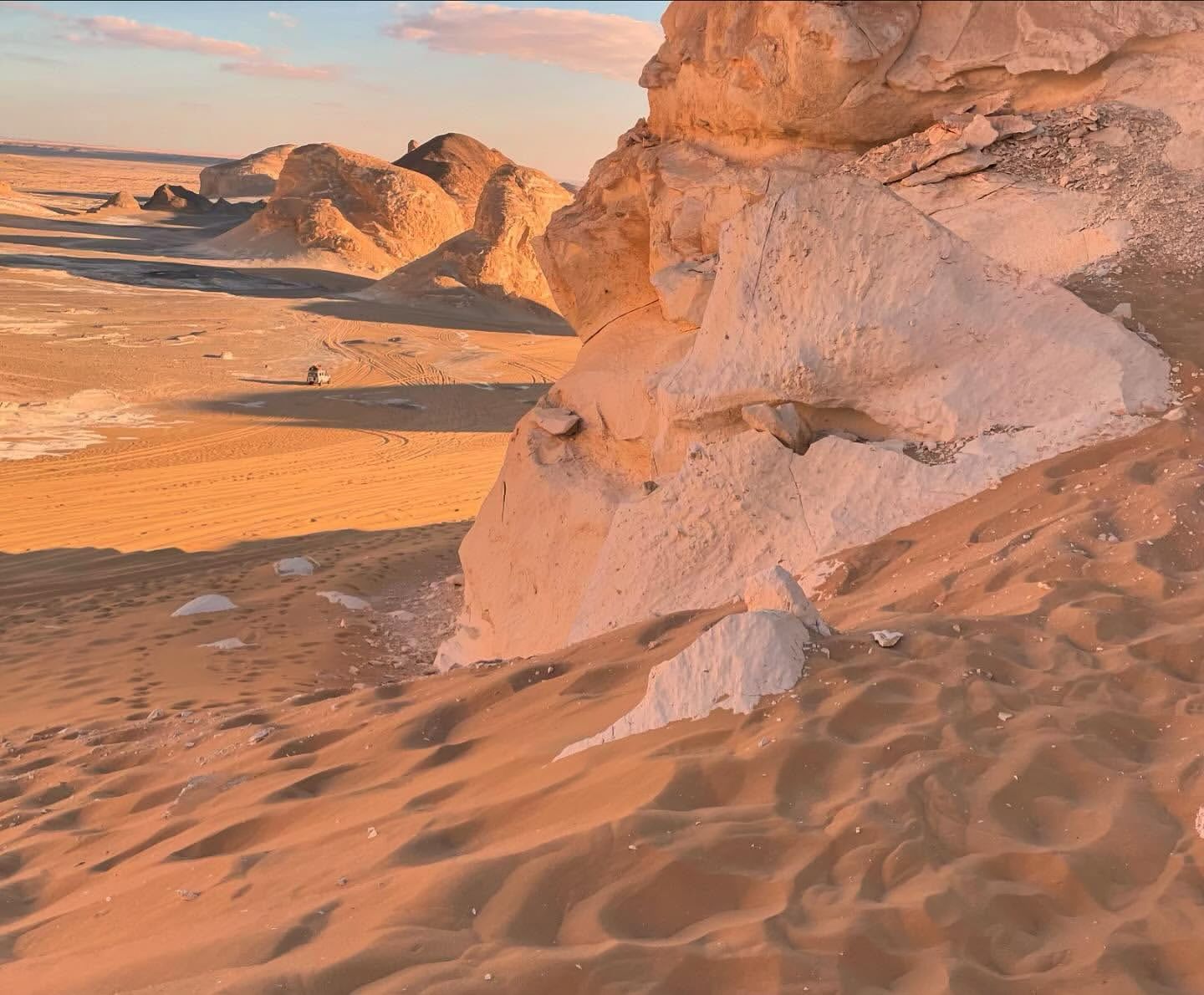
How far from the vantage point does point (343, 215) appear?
2967 centimetres

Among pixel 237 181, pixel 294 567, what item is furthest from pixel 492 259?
pixel 237 181

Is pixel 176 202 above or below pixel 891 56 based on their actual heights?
above

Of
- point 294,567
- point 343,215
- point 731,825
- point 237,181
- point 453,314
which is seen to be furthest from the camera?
point 237,181

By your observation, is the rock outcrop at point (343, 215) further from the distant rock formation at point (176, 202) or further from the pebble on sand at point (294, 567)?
the pebble on sand at point (294, 567)

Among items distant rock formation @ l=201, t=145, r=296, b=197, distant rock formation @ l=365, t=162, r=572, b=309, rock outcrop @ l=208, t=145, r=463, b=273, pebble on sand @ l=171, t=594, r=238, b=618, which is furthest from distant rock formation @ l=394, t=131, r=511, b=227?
pebble on sand @ l=171, t=594, r=238, b=618

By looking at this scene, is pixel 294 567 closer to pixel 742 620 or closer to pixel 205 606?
pixel 205 606

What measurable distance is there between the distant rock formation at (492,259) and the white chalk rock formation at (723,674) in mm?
22758

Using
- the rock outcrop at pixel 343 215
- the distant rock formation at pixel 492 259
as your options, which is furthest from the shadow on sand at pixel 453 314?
the rock outcrop at pixel 343 215

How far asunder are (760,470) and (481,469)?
8313 mm

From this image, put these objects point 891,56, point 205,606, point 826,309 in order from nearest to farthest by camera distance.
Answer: point 826,309
point 891,56
point 205,606

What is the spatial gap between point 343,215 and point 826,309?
27003 millimetres

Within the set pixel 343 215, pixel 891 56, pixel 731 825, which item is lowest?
pixel 731 825

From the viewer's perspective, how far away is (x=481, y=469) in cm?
1295

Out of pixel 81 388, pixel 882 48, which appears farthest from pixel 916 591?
pixel 81 388
